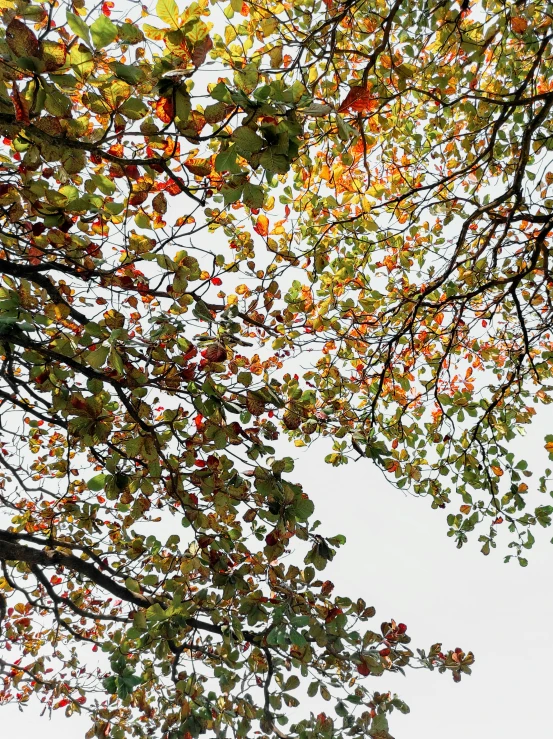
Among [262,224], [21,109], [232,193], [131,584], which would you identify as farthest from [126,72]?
[131,584]

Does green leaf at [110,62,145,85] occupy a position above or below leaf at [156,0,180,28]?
below

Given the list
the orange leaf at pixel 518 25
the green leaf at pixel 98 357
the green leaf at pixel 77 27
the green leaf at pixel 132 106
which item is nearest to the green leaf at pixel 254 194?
the green leaf at pixel 132 106

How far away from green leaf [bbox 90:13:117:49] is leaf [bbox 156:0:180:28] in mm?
241

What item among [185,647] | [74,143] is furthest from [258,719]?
[74,143]

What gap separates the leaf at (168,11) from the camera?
66.9 inches

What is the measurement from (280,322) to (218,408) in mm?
2272

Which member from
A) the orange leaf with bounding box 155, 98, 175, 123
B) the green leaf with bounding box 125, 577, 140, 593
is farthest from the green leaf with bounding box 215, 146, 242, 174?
the green leaf with bounding box 125, 577, 140, 593

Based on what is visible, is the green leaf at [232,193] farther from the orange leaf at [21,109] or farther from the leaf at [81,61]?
the orange leaf at [21,109]

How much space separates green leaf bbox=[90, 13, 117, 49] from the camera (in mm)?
1535

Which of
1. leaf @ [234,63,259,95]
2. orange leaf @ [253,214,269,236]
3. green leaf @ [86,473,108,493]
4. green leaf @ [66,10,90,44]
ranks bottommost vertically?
green leaf @ [86,473,108,493]

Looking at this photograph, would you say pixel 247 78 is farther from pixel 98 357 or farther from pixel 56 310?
pixel 56 310

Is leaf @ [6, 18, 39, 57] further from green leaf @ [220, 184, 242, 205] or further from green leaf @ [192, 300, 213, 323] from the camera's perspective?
green leaf @ [192, 300, 213, 323]

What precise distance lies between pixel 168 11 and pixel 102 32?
294 millimetres

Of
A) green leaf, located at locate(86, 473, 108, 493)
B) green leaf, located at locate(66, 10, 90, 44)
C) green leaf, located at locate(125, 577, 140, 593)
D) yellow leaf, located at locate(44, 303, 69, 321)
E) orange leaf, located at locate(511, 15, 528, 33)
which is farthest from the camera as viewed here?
orange leaf, located at locate(511, 15, 528, 33)
